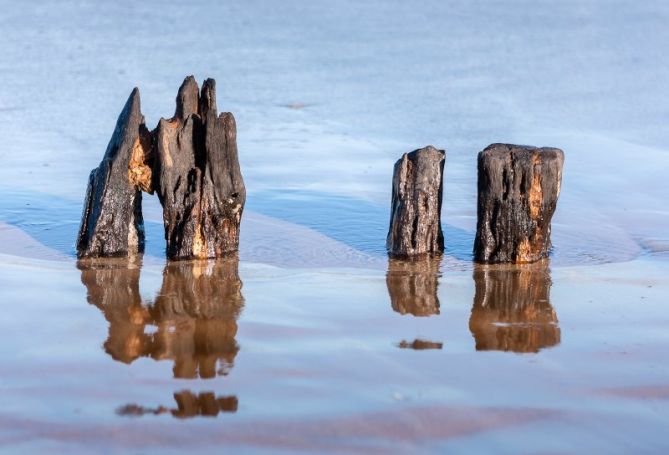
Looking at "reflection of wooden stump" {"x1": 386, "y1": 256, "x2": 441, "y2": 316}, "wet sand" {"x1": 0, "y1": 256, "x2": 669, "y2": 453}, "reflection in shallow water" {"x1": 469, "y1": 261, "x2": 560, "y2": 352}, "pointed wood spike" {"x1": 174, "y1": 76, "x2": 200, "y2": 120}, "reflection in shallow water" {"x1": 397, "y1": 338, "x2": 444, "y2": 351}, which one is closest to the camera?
"wet sand" {"x1": 0, "y1": 256, "x2": 669, "y2": 453}

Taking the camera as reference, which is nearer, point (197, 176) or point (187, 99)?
point (197, 176)

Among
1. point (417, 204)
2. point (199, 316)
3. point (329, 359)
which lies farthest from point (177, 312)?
point (417, 204)

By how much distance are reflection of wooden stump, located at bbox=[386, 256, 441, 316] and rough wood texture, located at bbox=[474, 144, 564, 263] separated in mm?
423

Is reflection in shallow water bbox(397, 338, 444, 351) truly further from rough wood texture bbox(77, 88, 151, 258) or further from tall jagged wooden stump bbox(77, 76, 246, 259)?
rough wood texture bbox(77, 88, 151, 258)

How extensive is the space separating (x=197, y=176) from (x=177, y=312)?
1.45 metres

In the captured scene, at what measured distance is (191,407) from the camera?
14.0 feet

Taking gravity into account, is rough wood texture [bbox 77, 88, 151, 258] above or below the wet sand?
above

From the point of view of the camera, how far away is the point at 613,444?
160 inches

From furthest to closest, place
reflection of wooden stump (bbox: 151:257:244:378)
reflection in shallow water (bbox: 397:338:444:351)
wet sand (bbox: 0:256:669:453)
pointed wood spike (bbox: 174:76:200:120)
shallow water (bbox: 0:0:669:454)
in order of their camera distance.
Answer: pointed wood spike (bbox: 174:76:200:120)
reflection in shallow water (bbox: 397:338:444:351)
reflection of wooden stump (bbox: 151:257:244:378)
shallow water (bbox: 0:0:669:454)
wet sand (bbox: 0:256:669:453)

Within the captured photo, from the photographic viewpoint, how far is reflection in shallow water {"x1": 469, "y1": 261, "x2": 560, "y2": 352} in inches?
208

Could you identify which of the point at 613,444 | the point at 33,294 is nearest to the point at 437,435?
the point at 613,444

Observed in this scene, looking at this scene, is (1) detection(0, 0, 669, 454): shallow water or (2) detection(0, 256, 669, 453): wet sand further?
(1) detection(0, 0, 669, 454): shallow water

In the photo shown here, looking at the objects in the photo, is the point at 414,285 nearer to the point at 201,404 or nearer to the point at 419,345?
the point at 419,345

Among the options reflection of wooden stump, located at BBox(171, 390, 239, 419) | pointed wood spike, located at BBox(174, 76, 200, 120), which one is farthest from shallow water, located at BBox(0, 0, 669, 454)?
pointed wood spike, located at BBox(174, 76, 200, 120)
